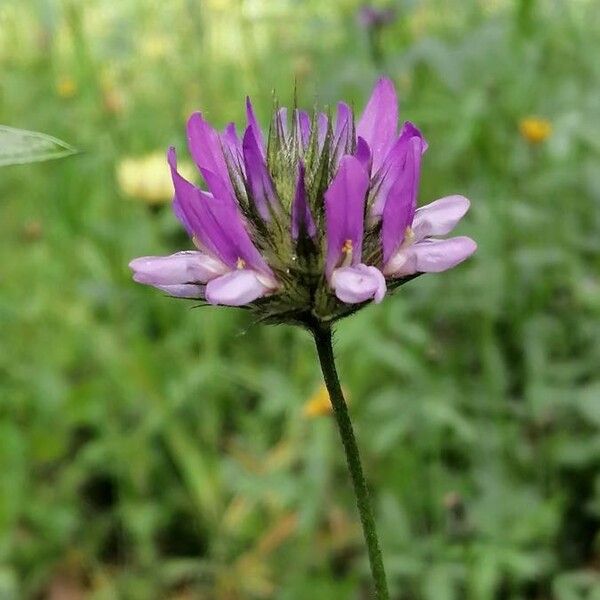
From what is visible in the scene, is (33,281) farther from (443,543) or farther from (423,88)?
(443,543)

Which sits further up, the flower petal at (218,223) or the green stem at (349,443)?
the flower petal at (218,223)

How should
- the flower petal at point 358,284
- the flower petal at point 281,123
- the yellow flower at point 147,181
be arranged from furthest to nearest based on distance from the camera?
the yellow flower at point 147,181 < the flower petal at point 281,123 < the flower petal at point 358,284

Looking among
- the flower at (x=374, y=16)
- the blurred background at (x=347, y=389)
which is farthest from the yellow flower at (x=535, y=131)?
the flower at (x=374, y=16)

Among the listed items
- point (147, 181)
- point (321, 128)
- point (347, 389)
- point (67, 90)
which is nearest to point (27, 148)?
point (321, 128)

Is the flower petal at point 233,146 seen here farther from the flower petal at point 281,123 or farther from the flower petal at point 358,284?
the flower petal at point 358,284

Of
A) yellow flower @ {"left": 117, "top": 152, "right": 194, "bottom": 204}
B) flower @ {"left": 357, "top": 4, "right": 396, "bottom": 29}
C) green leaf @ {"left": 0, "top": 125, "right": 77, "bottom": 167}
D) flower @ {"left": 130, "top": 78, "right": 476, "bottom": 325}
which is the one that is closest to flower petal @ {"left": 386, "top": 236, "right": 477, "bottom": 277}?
flower @ {"left": 130, "top": 78, "right": 476, "bottom": 325}

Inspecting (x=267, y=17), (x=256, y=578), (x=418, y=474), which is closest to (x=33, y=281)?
(x=267, y=17)

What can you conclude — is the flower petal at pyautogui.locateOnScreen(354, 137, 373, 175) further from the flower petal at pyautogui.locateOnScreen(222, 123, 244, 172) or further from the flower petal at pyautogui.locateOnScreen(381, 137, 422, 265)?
the flower petal at pyautogui.locateOnScreen(222, 123, 244, 172)

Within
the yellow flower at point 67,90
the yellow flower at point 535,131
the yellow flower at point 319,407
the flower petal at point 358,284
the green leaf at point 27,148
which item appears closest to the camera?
the green leaf at point 27,148
